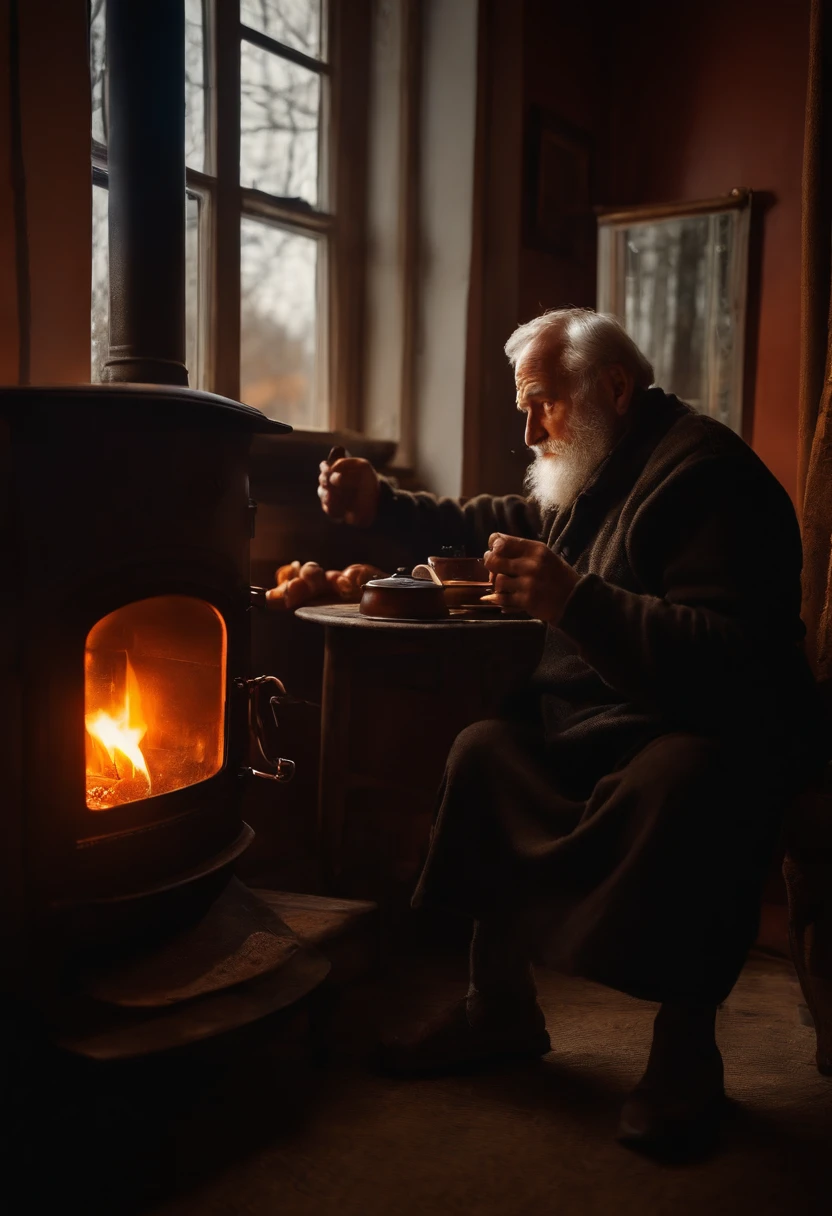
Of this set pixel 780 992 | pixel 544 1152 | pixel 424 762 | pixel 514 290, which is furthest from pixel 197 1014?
pixel 514 290

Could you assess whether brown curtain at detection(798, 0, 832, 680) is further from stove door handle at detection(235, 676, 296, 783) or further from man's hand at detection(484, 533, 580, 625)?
stove door handle at detection(235, 676, 296, 783)

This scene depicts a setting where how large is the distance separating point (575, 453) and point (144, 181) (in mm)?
943

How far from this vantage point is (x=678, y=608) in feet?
5.71

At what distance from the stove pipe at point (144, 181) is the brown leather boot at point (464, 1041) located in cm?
126

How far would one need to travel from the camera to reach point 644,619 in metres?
1.73

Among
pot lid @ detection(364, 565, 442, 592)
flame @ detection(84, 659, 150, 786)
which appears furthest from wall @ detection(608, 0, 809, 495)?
flame @ detection(84, 659, 150, 786)

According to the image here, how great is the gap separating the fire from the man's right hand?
2.97 feet

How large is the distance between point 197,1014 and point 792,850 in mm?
1149

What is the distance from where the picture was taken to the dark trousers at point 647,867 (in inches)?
65.9

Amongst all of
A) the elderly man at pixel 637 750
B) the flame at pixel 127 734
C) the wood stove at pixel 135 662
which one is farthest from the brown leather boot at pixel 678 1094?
the flame at pixel 127 734

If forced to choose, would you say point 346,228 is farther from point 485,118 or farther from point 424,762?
point 424,762

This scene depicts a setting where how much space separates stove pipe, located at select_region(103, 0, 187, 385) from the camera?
1.88m

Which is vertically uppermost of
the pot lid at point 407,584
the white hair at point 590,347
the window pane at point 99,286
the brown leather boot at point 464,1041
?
the window pane at point 99,286

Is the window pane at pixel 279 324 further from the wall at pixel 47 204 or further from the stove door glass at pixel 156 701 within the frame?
the stove door glass at pixel 156 701
